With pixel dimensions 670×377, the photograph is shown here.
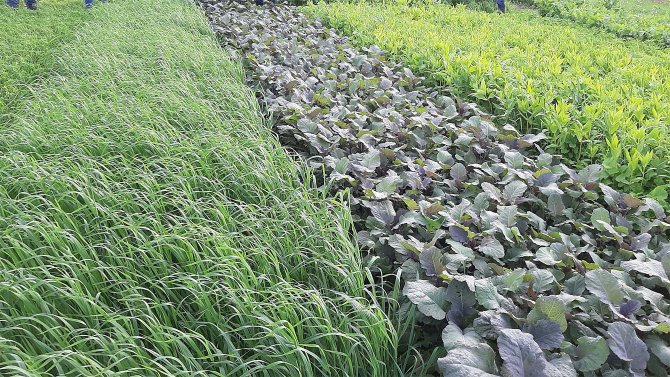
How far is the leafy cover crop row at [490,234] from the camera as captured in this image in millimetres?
1606

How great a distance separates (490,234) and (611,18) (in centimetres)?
806

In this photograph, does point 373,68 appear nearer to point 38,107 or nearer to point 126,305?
point 38,107

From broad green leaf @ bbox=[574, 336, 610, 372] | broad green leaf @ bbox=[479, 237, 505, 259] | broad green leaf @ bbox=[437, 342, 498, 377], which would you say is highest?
broad green leaf @ bbox=[479, 237, 505, 259]

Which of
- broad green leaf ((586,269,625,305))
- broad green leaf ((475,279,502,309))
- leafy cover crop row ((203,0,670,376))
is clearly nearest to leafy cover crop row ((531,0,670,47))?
leafy cover crop row ((203,0,670,376))

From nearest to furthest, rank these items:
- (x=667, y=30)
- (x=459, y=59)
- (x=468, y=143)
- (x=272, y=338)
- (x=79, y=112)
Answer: (x=272, y=338) → (x=468, y=143) → (x=79, y=112) → (x=459, y=59) → (x=667, y=30)

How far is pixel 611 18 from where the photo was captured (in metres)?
8.76

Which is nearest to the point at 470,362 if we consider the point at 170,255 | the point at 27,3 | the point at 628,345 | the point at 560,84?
the point at 628,345

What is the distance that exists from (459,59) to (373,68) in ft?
2.41

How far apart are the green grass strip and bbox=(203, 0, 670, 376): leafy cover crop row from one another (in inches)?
88.7

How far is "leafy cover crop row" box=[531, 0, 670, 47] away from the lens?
305 inches

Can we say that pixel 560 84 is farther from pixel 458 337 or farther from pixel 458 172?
pixel 458 337

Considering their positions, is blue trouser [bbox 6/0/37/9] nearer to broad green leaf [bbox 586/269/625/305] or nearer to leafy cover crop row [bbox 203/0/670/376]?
leafy cover crop row [bbox 203/0/670/376]

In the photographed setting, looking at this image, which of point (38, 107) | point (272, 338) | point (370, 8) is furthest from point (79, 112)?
point (370, 8)

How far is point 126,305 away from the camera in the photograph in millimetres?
1799
